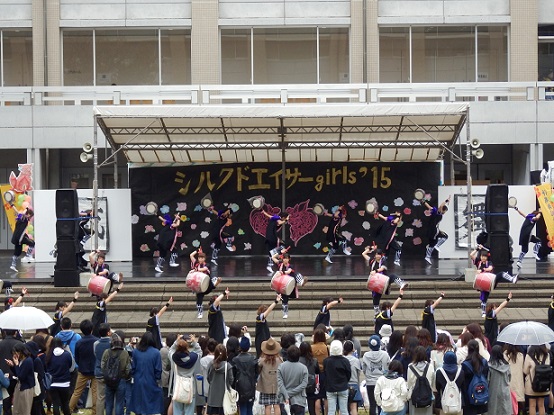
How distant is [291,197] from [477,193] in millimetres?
4944

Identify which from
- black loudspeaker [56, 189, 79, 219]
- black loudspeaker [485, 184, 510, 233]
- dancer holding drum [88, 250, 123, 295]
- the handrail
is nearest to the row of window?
the handrail

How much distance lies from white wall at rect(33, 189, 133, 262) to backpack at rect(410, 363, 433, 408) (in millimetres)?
16799

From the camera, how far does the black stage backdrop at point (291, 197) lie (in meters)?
30.7

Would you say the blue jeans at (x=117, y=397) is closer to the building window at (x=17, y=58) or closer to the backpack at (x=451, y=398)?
the backpack at (x=451, y=398)

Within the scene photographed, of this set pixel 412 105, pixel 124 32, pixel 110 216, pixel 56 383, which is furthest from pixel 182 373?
A: pixel 124 32

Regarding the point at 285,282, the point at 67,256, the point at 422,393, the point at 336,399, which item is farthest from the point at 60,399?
the point at 67,256

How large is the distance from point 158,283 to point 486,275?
719 cm

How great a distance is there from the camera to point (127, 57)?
1452 inches

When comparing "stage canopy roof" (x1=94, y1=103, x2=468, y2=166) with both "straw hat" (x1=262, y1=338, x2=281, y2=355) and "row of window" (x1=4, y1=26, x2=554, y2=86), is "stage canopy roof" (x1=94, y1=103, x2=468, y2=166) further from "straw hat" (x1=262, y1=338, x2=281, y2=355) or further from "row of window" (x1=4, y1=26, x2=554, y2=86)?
"straw hat" (x1=262, y1=338, x2=281, y2=355)

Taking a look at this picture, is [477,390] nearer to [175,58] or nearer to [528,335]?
[528,335]

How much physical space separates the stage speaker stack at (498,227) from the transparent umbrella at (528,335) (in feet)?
31.3

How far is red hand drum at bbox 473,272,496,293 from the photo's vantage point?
21469 millimetres

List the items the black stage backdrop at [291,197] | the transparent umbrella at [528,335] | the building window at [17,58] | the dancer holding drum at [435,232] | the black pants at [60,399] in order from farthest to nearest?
1. the building window at [17,58]
2. the black stage backdrop at [291,197]
3. the dancer holding drum at [435,232]
4. the black pants at [60,399]
5. the transparent umbrella at [528,335]

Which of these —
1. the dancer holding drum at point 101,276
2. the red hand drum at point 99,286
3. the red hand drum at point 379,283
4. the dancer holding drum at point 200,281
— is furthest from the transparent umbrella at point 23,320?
the red hand drum at point 379,283
